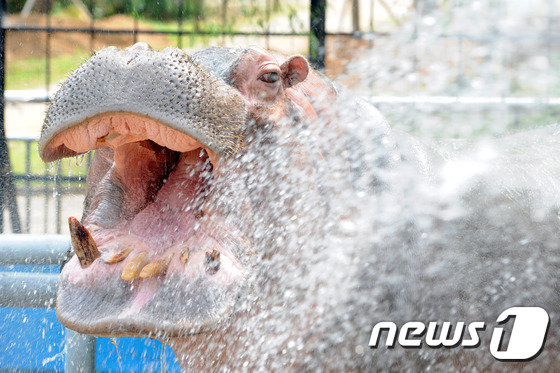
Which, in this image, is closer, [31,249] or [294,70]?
[294,70]

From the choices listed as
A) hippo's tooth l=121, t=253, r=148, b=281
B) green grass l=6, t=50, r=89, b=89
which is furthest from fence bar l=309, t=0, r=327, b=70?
green grass l=6, t=50, r=89, b=89

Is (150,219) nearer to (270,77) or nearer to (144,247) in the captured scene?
(144,247)

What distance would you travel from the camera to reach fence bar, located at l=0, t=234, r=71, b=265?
221 cm

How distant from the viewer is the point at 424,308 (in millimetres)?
1762

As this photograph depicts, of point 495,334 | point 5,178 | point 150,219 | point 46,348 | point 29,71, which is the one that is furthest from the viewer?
point 29,71

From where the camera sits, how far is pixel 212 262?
4.37 ft

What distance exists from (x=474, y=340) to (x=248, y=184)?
728 millimetres

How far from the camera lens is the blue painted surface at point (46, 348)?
262 centimetres

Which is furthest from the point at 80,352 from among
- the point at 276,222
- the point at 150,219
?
the point at 276,222

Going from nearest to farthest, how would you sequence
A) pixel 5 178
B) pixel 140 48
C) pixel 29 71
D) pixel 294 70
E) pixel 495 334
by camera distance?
pixel 140 48 < pixel 294 70 < pixel 495 334 < pixel 5 178 < pixel 29 71

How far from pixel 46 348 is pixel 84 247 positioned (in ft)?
4.98

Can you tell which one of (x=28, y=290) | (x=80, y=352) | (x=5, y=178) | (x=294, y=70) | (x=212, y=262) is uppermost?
(x=294, y=70)

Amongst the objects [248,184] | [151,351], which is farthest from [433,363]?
[151,351]

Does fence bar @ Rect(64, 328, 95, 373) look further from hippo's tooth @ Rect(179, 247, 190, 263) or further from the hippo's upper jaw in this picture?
hippo's tooth @ Rect(179, 247, 190, 263)
